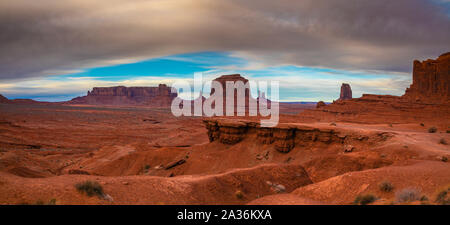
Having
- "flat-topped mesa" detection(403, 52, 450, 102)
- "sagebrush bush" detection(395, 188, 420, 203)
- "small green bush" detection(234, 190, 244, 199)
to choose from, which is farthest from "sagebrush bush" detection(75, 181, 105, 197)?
"flat-topped mesa" detection(403, 52, 450, 102)

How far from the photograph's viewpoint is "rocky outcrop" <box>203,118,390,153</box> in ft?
64.8

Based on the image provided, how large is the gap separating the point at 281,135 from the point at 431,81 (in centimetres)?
4133

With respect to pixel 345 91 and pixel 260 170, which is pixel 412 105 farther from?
pixel 345 91

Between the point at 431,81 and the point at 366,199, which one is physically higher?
the point at 431,81

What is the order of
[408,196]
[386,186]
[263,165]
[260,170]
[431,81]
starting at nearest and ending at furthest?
[408,196] → [386,186] → [260,170] → [263,165] → [431,81]

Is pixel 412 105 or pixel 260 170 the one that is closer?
pixel 260 170

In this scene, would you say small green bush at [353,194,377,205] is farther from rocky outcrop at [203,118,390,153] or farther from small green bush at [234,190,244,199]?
rocky outcrop at [203,118,390,153]

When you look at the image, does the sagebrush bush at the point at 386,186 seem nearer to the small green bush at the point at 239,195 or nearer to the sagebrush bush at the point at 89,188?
the small green bush at the point at 239,195

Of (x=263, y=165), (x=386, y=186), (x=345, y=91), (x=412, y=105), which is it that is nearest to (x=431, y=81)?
(x=412, y=105)

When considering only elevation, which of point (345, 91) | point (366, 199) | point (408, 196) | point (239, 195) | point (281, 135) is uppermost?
point (345, 91)

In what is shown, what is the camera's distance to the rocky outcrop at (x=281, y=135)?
64.8 feet

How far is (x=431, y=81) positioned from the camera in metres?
48.4
